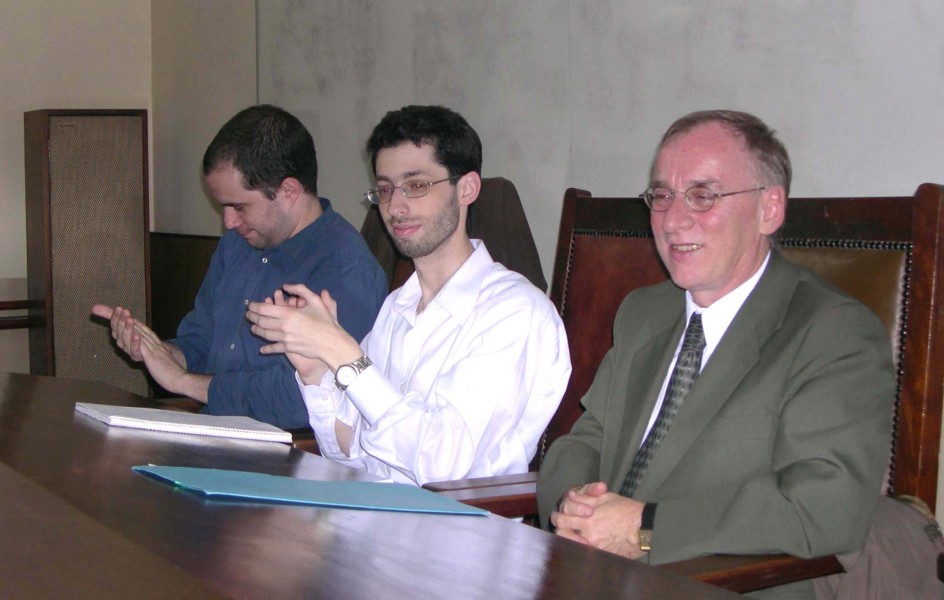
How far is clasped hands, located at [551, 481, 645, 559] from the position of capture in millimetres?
1615

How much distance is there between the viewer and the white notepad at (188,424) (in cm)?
191

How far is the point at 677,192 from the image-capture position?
1832mm

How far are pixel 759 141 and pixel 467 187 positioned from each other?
72 centimetres

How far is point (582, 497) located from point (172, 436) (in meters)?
0.74

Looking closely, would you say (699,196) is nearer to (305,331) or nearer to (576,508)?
(576,508)

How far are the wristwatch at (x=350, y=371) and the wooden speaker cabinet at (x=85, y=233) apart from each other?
13.0 feet

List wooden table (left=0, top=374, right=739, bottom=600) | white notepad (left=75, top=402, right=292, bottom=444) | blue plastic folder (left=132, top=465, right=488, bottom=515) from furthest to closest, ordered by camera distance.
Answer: white notepad (left=75, top=402, right=292, bottom=444) → blue plastic folder (left=132, top=465, right=488, bottom=515) → wooden table (left=0, top=374, right=739, bottom=600)

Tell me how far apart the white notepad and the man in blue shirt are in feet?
1.84

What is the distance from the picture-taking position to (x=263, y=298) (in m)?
2.95

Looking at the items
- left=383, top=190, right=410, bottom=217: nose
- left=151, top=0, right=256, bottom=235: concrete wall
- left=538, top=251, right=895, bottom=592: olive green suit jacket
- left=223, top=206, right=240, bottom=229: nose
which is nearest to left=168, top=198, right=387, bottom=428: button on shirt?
left=223, top=206, right=240, bottom=229: nose

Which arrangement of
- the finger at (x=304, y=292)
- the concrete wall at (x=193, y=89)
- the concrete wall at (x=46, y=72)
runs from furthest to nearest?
the concrete wall at (x=46, y=72)
the concrete wall at (x=193, y=89)
the finger at (x=304, y=292)

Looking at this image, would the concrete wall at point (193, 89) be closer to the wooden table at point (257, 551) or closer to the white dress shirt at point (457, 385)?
the white dress shirt at point (457, 385)

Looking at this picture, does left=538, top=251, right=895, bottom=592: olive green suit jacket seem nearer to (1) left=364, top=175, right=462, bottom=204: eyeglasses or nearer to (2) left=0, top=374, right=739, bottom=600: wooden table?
(2) left=0, top=374, right=739, bottom=600: wooden table

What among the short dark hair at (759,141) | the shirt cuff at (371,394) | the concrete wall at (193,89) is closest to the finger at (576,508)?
the shirt cuff at (371,394)
